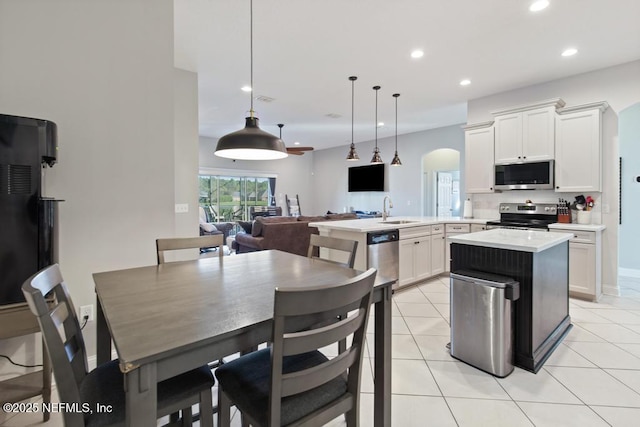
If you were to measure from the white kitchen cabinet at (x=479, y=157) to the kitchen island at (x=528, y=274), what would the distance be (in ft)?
7.61

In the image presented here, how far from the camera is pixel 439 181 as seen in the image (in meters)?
8.00

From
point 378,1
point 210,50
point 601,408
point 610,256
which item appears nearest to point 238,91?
point 210,50

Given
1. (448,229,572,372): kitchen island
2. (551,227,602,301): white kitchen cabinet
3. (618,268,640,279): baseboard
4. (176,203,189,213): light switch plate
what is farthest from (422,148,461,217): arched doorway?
(176,203,189,213): light switch plate

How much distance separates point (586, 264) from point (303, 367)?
3.88m

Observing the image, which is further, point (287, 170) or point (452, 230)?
point (287, 170)

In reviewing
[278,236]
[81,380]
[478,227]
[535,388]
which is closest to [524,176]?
[478,227]

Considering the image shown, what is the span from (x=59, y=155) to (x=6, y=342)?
4.05ft

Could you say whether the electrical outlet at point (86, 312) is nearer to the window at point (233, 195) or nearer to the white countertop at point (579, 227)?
the white countertop at point (579, 227)

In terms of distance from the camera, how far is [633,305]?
3.54 meters

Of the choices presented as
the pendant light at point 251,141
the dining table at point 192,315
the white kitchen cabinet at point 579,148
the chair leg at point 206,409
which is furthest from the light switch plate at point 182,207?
the white kitchen cabinet at point 579,148

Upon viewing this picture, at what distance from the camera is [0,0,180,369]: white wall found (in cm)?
197

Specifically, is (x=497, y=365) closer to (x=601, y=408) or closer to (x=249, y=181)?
(x=601, y=408)

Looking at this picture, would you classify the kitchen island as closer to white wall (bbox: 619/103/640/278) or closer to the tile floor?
the tile floor

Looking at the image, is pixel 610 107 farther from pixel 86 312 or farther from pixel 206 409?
pixel 86 312
